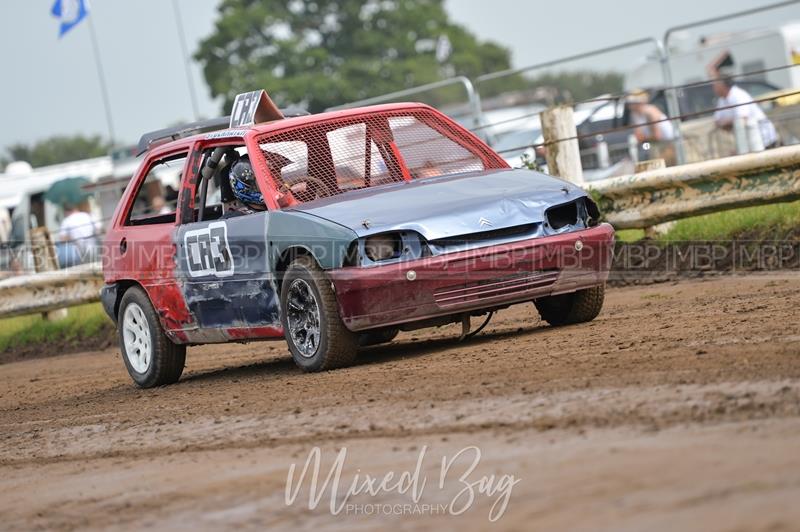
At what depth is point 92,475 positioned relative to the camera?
5699mm

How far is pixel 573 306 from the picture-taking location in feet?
27.6

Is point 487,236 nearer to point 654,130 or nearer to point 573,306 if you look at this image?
point 573,306

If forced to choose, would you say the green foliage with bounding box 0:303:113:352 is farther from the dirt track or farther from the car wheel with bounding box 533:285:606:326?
the car wheel with bounding box 533:285:606:326

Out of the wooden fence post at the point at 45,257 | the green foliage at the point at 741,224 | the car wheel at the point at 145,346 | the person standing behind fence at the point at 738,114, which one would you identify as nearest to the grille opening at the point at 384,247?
the car wheel at the point at 145,346

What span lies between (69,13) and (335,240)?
23.5 m

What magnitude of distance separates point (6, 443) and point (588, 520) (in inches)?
174

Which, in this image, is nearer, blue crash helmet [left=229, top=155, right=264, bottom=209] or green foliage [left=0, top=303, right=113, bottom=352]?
blue crash helmet [left=229, top=155, right=264, bottom=209]

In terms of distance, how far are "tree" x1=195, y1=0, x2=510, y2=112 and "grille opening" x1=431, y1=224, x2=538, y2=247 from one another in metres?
56.6

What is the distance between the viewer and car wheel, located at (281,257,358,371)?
7.42 meters

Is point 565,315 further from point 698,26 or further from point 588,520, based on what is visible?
point 698,26

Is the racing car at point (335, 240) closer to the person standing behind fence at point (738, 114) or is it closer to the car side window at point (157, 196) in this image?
the car side window at point (157, 196)

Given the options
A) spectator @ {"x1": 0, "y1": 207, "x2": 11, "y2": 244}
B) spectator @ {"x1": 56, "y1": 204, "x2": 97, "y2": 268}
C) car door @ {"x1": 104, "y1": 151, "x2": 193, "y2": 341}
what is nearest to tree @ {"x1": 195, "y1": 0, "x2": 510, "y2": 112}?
spectator @ {"x1": 0, "y1": 207, "x2": 11, "y2": 244}

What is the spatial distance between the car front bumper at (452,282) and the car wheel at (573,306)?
702mm

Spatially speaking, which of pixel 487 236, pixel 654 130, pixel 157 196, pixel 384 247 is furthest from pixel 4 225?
pixel 487 236
